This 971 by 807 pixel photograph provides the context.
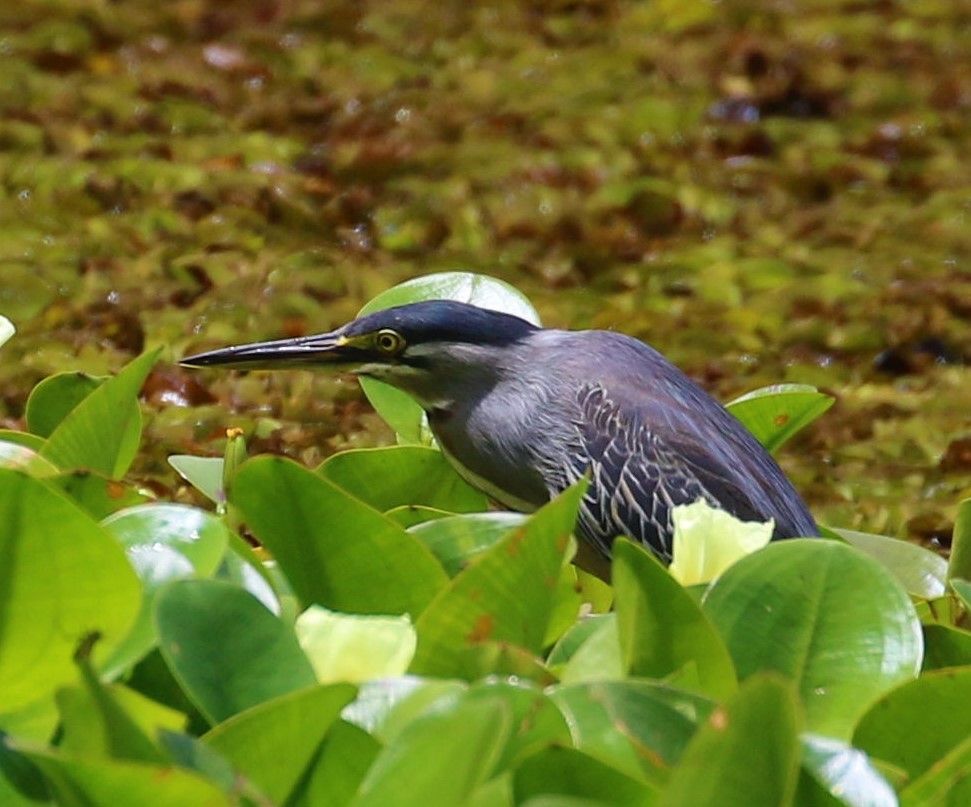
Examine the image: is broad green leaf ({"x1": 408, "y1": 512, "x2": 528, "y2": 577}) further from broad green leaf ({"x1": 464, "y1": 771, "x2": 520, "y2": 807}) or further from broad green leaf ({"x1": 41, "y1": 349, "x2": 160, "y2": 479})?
broad green leaf ({"x1": 464, "y1": 771, "x2": 520, "y2": 807})

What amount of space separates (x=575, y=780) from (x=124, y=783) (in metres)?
0.33

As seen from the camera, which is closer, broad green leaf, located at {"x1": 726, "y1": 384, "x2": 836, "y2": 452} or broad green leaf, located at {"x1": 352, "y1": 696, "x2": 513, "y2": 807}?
broad green leaf, located at {"x1": 352, "y1": 696, "x2": 513, "y2": 807}

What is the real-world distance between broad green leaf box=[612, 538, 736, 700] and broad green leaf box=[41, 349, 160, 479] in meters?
0.74

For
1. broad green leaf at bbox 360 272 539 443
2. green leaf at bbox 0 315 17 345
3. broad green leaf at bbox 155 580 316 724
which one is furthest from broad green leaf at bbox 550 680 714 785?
broad green leaf at bbox 360 272 539 443

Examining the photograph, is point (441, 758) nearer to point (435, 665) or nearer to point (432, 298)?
point (435, 665)

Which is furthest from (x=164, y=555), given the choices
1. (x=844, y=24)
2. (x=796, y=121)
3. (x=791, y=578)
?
(x=844, y=24)

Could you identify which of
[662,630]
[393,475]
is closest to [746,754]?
[662,630]

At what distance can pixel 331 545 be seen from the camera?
1.65 metres

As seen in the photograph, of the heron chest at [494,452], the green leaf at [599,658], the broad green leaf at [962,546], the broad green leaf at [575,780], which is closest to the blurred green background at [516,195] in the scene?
the heron chest at [494,452]

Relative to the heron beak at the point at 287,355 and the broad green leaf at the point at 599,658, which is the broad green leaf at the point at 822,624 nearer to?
the broad green leaf at the point at 599,658

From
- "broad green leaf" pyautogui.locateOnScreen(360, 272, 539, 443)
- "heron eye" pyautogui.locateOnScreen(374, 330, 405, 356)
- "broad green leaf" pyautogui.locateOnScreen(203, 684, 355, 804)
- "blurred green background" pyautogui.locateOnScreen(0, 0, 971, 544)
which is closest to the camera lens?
"broad green leaf" pyautogui.locateOnScreen(203, 684, 355, 804)

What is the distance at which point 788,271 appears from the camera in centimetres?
552

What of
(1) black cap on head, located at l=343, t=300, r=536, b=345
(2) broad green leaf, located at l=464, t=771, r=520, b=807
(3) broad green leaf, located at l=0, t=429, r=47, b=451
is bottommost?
(1) black cap on head, located at l=343, t=300, r=536, b=345

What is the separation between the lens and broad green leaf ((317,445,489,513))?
7.00 feet
